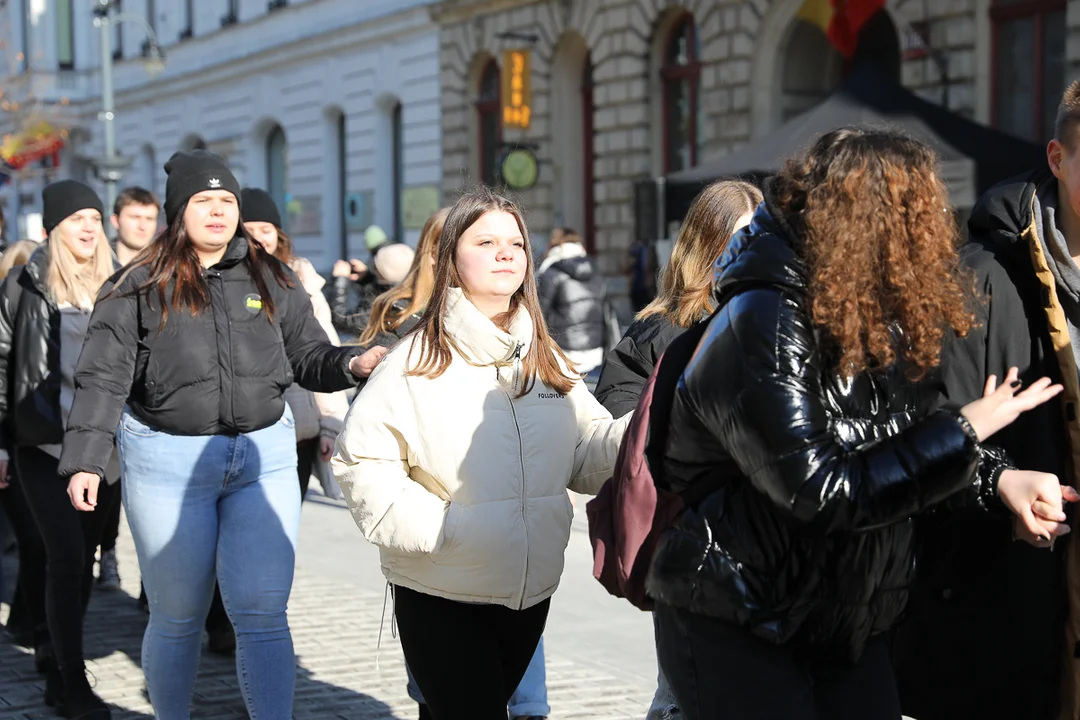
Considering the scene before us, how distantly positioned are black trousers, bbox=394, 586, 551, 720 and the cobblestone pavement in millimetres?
1639

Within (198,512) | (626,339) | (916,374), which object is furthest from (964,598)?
(198,512)

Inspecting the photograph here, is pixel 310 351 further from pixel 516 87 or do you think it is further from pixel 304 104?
pixel 304 104

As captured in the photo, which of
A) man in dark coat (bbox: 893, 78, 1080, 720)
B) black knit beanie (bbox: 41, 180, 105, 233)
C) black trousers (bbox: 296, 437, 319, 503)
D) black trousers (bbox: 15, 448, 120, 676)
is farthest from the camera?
black trousers (bbox: 296, 437, 319, 503)

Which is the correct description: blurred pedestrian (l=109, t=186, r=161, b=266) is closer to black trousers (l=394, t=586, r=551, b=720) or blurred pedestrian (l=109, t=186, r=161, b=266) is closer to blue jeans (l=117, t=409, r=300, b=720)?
blue jeans (l=117, t=409, r=300, b=720)

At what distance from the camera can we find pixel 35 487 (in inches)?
219

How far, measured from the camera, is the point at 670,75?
21.5 m

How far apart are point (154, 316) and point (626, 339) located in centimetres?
146

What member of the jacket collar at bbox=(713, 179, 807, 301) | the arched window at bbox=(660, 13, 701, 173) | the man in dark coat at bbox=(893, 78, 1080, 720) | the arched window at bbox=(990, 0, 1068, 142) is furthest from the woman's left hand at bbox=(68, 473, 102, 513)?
the arched window at bbox=(660, 13, 701, 173)

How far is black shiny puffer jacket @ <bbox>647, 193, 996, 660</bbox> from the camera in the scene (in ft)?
8.36

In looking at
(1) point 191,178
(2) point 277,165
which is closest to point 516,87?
(2) point 277,165

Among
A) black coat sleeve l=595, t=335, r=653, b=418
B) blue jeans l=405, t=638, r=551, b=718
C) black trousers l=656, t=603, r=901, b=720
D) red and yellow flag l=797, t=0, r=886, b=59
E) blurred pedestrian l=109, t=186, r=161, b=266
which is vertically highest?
red and yellow flag l=797, t=0, r=886, b=59

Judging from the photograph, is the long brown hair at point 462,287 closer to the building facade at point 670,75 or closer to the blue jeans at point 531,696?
the blue jeans at point 531,696

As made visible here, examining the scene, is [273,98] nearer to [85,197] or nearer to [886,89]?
[886,89]

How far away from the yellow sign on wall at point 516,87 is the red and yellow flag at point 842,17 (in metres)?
6.11
